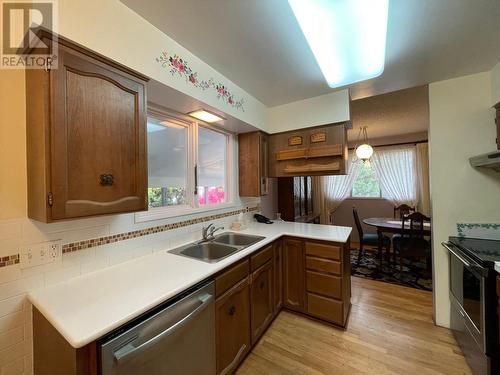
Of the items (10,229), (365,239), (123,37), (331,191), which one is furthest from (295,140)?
(331,191)

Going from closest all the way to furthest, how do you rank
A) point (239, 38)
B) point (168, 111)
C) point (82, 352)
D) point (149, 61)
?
point (82, 352)
point (149, 61)
point (239, 38)
point (168, 111)

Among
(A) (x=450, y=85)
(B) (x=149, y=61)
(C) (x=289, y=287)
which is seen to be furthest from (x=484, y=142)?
(B) (x=149, y=61)

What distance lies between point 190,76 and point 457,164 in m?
2.45

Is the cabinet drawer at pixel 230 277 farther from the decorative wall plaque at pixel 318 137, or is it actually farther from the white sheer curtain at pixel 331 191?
the white sheer curtain at pixel 331 191

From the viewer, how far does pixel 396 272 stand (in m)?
3.16

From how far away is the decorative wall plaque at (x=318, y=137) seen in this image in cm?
234

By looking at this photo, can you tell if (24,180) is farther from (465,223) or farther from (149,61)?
(465,223)

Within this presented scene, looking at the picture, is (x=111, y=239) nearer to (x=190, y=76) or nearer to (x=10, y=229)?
(x=10, y=229)

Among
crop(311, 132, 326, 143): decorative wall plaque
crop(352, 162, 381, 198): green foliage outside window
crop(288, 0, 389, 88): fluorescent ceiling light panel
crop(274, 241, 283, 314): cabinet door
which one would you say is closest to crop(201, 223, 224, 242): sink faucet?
crop(274, 241, 283, 314): cabinet door

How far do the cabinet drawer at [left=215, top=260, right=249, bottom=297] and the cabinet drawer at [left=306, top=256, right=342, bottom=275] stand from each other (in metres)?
0.74

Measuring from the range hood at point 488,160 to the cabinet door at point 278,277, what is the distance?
68.3 inches

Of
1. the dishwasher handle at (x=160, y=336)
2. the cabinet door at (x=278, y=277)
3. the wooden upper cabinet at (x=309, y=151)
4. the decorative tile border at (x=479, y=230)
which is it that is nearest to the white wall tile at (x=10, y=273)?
the dishwasher handle at (x=160, y=336)

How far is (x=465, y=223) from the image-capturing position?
1.91 meters

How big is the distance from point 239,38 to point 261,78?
55 centimetres
